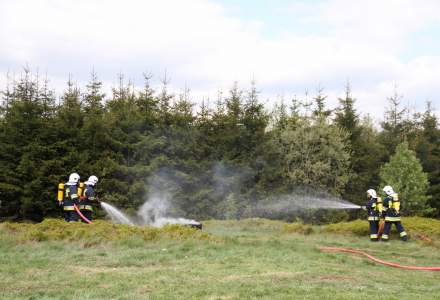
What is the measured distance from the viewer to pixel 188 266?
10.9 meters

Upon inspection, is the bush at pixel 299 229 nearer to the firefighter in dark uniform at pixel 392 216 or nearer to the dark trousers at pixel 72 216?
the firefighter in dark uniform at pixel 392 216

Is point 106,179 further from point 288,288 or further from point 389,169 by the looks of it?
point 288,288

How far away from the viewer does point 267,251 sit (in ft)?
42.5

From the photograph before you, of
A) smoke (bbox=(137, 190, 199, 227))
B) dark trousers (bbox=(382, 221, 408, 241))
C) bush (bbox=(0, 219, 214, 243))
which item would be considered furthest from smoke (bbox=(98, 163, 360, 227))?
bush (bbox=(0, 219, 214, 243))

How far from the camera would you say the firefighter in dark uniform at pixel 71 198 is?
17797 mm

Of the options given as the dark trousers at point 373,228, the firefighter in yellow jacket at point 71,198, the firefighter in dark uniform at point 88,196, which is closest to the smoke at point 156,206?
the firefighter in dark uniform at point 88,196

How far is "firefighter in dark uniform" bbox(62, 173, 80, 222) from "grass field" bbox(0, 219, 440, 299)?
2.23m

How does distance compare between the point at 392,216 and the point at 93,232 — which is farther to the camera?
the point at 392,216

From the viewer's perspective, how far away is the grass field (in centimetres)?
839

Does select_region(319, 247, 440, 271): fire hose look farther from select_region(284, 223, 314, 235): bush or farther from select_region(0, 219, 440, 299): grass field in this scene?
select_region(284, 223, 314, 235): bush

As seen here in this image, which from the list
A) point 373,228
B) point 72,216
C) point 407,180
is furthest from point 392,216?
point 72,216

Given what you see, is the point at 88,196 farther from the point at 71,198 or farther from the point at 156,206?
the point at 156,206

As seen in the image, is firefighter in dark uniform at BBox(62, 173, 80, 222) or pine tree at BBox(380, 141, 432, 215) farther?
pine tree at BBox(380, 141, 432, 215)

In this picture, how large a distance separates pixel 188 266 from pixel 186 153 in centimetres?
1724
